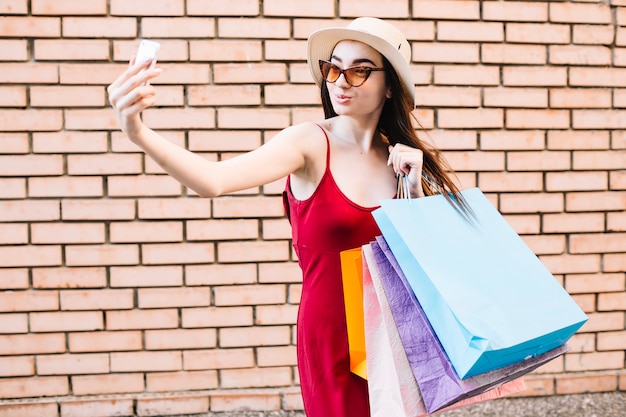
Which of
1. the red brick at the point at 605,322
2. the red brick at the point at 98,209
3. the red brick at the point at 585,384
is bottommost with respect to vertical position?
the red brick at the point at 585,384

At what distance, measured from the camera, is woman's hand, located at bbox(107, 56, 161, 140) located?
4.09 feet

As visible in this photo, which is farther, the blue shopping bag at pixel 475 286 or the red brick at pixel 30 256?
the red brick at pixel 30 256

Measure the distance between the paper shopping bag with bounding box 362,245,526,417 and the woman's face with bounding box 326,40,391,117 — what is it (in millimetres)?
468

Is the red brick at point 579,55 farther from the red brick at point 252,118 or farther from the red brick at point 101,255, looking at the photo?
the red brick at point 101,255

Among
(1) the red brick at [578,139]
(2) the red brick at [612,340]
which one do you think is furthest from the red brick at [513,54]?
(2) the red brick at [612,340]

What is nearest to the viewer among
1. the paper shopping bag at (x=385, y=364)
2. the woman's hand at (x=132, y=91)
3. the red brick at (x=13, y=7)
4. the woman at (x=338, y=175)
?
the woman's hand at (x=132, y=91)

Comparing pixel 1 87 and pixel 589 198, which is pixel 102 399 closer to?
pixel 1 87

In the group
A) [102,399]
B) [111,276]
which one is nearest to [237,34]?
[111,276]

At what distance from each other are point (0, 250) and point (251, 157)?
2.18m

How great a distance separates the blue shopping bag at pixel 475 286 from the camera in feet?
4.43

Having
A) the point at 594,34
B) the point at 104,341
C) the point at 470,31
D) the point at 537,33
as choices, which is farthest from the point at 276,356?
the point at 594,34

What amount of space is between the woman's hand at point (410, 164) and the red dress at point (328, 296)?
0.14 metres

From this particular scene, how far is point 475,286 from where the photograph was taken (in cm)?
143

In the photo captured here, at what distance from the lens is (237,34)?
3373 mm
